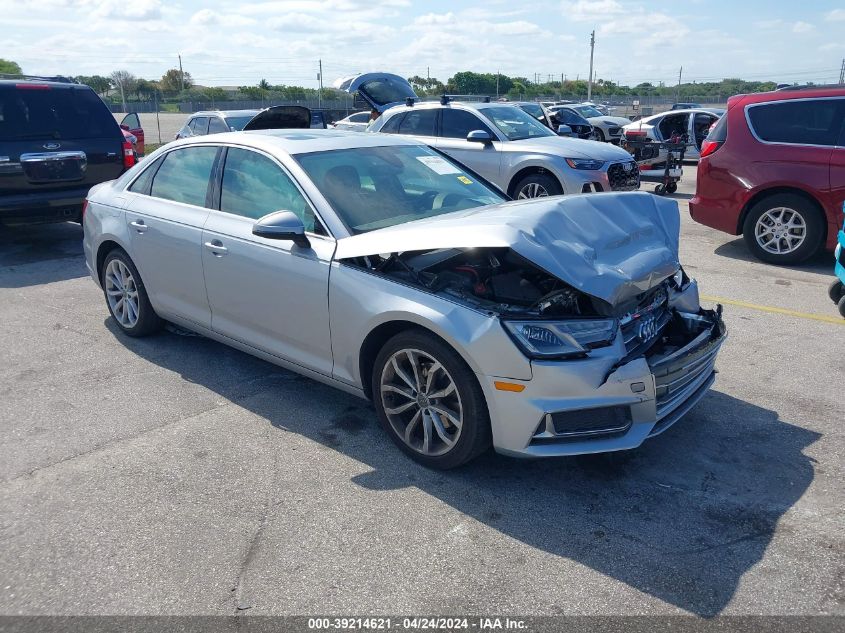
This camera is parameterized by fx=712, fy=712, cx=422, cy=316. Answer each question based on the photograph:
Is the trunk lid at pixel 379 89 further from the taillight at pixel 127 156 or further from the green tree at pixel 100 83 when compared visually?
the green tree at pixel 100 83

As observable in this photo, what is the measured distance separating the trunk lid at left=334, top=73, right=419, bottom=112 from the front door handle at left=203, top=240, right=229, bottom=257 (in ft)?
30.9

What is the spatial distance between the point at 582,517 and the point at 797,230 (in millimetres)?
6008

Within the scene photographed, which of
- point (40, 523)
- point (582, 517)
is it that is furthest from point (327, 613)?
point (40, 523)

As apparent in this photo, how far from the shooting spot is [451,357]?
347cm

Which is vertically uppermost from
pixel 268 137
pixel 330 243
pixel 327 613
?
pixel 268 137

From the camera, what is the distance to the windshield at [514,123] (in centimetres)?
1061

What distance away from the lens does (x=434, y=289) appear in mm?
3646

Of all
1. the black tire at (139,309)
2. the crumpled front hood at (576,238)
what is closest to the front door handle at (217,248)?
the crumpled front hood at (576,238)

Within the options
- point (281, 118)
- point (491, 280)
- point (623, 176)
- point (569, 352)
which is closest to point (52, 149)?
point (281, 118)

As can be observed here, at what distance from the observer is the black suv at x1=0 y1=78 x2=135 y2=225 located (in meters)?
8.22

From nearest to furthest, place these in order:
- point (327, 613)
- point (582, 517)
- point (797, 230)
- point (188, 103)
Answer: point (327, 613) → point (582, 517) → point (797, 230) → point (188, 103)

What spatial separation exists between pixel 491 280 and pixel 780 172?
553 centimetres

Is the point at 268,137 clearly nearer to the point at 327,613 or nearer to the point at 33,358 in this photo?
the point at 33,358

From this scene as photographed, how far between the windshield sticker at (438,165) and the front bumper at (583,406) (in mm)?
2093
